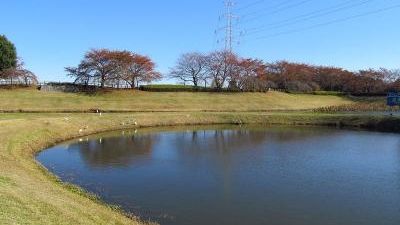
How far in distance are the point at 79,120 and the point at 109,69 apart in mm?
31305

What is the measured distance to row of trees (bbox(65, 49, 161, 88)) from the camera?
69.7 meters

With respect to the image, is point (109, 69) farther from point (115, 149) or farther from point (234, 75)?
point (115, 149)

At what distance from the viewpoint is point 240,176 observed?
20484mm

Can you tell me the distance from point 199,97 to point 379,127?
93.6 ft

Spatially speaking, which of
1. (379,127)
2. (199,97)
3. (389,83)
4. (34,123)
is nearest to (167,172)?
(34,123)

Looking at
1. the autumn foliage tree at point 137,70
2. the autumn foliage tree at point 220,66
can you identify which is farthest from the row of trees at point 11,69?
the autumn foliage tree at point 220,66

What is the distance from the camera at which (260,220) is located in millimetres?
13594

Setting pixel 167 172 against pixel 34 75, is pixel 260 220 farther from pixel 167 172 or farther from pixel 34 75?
pixel 34 75

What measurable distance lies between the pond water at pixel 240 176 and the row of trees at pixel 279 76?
42.1 meters

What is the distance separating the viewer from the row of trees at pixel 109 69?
69688mm

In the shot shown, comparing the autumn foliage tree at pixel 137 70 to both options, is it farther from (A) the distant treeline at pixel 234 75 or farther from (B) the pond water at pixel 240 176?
(B) the pond water at pixel 240 176

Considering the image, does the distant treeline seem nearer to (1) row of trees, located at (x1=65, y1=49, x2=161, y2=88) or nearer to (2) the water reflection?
(1) row of trees, located at (x1=65, y1=49, x2=161, y2=88)

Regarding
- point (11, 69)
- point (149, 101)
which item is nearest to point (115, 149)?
point (149, 101)

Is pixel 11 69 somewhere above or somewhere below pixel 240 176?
above
